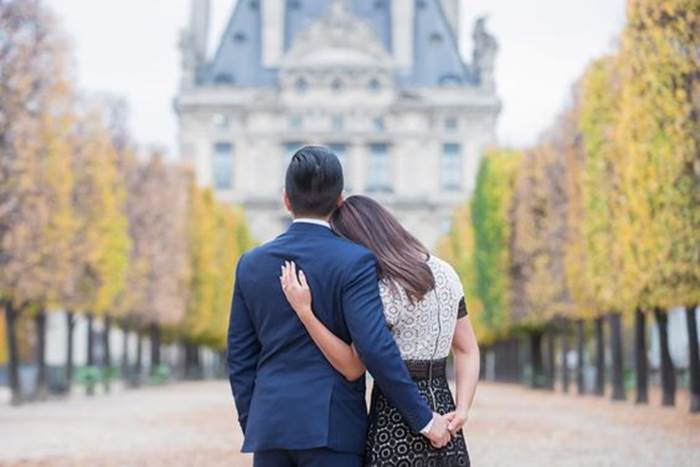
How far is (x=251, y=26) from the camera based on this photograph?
121 m

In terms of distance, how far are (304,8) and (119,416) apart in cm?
9718

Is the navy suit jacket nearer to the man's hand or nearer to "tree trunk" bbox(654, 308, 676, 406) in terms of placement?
the man's hand

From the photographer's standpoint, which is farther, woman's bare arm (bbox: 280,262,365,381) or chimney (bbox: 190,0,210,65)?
chimney (bbox: 190,0,210,65)

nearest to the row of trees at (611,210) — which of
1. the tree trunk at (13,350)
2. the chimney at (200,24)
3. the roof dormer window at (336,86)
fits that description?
Answer: the tree trunk at (13,350)

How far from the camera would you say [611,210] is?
3062 cm

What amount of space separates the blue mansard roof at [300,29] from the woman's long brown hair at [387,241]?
113560 mm

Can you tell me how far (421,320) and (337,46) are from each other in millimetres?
108273

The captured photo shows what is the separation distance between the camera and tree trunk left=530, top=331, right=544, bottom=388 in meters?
46.7

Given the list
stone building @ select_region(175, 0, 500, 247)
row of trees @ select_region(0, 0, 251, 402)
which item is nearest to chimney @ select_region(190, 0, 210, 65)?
stone building @ select_region(175, 0, 500, 247)

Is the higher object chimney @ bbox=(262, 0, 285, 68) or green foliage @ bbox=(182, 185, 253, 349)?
chimney @ bbox=(262, 0, 285, 68)

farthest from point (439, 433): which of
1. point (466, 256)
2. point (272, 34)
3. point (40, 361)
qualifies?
point (272, 34)

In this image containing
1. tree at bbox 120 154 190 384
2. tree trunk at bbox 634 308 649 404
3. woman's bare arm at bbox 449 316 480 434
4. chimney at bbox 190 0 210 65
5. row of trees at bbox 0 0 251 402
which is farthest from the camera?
chimney at bbox 190 0 210 65

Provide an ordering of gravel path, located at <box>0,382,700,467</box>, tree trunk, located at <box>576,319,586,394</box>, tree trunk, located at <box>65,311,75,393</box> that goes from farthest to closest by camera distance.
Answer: tree trunk, located at <box>576,319,586,394</box>, tree trunk, located at <box>65,311,75,393</box>, gravel path, located at <box>0,382,700,467</box>

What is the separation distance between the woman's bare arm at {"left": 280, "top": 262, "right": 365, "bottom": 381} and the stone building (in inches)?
4128
